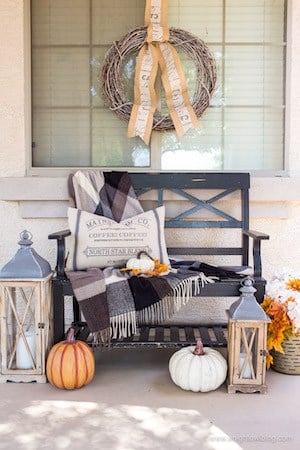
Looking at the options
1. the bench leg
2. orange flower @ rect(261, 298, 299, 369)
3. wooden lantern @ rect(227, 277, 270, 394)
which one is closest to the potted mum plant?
orange flower @ rect(261, 298, 299, 369)

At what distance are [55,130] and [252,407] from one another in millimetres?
2144

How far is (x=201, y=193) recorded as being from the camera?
3.60 metres

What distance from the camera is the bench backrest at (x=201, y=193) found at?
11.4 feet

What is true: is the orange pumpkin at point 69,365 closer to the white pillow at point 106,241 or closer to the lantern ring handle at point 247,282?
the white pillow at point 106,241

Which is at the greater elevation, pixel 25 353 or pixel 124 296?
pixel 124 296

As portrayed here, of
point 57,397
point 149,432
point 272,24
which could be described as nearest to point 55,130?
point 272,24

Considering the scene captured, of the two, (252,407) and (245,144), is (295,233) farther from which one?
(252,407)

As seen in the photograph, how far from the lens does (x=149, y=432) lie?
7.47 feet

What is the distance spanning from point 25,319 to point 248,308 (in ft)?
3.65

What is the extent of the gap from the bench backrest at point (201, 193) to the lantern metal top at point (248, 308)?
74cm

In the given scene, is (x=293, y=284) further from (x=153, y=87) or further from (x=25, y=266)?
(x=153, y=87)

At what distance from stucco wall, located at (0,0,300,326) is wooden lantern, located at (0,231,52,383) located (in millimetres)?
773

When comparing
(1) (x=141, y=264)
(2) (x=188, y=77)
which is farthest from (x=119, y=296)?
(2) (x=188, y=77)

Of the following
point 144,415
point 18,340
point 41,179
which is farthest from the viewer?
point 41,179
